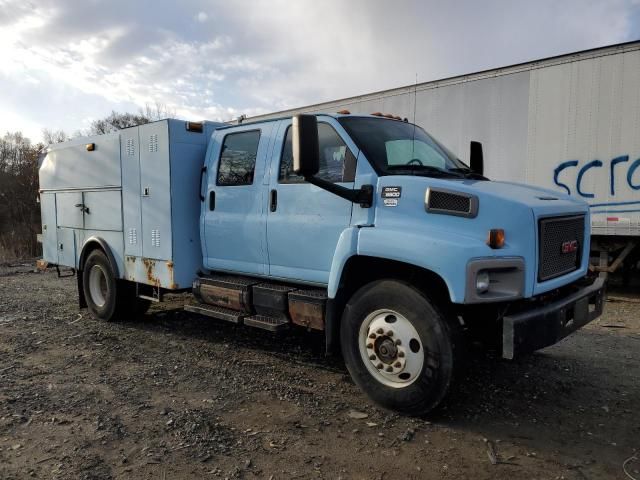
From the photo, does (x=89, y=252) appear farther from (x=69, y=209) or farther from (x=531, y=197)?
(x=531, y=197)

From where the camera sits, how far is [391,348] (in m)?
3.78

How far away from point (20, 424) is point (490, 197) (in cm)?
378

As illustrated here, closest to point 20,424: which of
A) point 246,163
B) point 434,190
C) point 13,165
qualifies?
point 246,163

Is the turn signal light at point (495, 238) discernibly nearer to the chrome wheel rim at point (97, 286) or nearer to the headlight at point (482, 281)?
the headlight at point (482, 281)

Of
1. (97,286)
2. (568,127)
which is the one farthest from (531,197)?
(97,286)

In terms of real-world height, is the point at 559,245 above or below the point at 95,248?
above

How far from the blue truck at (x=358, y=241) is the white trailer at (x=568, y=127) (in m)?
3.57

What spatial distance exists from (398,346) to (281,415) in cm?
104

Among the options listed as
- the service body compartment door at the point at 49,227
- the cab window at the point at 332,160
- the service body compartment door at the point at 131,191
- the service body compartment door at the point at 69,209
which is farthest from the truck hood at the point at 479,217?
the service body compartment door at the point at 49,227

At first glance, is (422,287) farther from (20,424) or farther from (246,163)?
(20,424)

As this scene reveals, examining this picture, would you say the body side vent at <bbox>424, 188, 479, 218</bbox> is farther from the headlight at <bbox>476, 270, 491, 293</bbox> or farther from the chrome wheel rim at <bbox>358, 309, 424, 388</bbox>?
the chrome wheel rim at <bbox>358, 309, 424, 388</bbox>

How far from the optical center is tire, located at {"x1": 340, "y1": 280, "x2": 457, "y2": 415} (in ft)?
11.5

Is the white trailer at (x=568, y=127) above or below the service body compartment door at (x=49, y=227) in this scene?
above

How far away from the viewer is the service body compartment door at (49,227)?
7.73m
